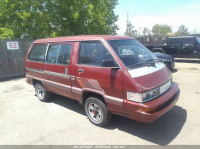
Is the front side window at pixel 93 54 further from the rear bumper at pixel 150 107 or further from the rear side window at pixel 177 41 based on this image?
the rear side window at pixel 177 41

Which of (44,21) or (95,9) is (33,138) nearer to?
(44,21)

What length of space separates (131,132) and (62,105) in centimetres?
250

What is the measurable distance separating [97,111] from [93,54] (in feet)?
4.41

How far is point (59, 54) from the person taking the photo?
4062 millimetres

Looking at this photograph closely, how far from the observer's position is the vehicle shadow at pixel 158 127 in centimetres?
299

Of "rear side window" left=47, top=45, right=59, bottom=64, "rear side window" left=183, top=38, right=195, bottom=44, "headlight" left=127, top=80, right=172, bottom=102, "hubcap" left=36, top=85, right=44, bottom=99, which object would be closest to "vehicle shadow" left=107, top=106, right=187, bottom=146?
"headlight" left=127, top=80, right=172, bottom=102

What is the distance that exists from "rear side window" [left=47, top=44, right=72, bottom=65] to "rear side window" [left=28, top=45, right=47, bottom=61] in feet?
1.09

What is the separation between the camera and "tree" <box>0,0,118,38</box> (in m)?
10.0

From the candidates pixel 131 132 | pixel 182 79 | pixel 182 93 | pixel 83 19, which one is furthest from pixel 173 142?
pixel 83 19

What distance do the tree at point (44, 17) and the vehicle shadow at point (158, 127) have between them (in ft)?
27.3

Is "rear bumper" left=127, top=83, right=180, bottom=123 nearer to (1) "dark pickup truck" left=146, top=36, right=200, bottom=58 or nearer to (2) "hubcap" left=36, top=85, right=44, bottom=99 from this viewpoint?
(2) "hubcap" left=36, top=85, right=44, bottom=99

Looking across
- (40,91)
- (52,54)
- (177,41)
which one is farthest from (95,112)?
(177,41)

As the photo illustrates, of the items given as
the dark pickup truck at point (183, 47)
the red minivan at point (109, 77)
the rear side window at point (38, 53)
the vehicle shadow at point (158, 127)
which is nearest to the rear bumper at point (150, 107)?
the red minivan at point (109, 77)

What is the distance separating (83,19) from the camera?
1071 cm
